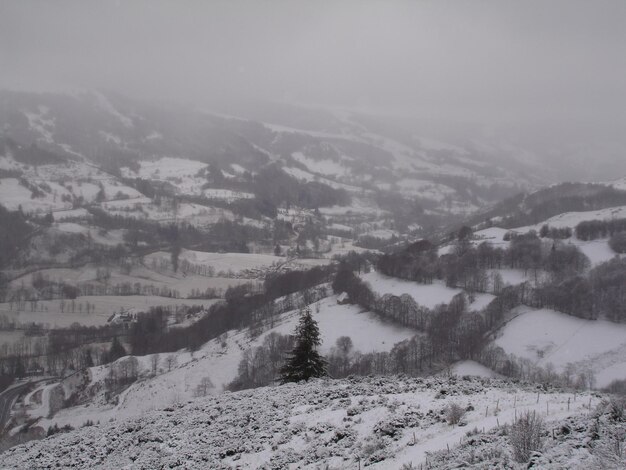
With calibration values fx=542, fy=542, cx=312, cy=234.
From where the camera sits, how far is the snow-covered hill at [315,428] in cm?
1741

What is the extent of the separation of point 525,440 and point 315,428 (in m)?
9.46

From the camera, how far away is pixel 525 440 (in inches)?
525

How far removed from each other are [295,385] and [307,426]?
27.1 feet

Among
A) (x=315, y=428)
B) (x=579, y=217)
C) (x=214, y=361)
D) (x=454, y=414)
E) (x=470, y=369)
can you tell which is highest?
(x=579, y=217)

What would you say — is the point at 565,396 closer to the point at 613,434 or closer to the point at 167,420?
the point at 613,434

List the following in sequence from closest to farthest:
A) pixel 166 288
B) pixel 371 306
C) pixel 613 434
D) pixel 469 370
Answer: pixel 613 434 < pixel 469 370 < pixel 371 306 < pixel 166 288

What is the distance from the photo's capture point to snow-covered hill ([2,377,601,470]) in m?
17.4

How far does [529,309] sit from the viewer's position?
296 ft

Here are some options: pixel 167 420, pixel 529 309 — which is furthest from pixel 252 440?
pixel 529 309

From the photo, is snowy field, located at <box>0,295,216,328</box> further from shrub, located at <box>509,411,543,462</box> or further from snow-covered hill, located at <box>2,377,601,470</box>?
shrub, located at <box>509,411,543,462</box>

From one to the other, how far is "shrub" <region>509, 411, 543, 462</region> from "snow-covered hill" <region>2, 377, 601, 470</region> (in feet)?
0.89

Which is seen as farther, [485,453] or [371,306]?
[371,306]

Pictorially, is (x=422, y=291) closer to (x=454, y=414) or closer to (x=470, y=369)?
(x=470, y=369)

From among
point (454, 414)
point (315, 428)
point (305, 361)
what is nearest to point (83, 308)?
point (305, 361)
